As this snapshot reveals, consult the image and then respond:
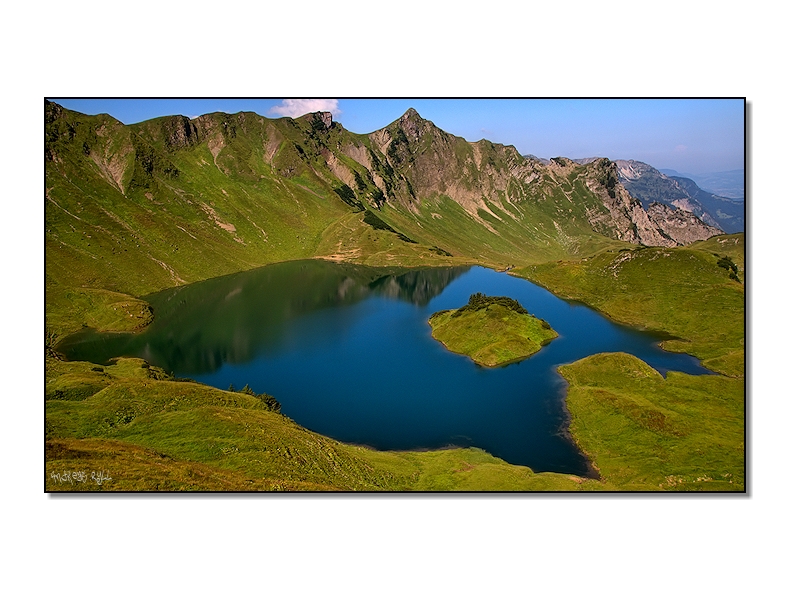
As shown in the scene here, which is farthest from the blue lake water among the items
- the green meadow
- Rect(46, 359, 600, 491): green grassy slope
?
Rect(46, 359, 600, 491): green grassy slope

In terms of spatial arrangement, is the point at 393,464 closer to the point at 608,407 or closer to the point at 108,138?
the point at 608,407

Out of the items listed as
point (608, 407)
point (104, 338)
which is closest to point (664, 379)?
point (608, 407)

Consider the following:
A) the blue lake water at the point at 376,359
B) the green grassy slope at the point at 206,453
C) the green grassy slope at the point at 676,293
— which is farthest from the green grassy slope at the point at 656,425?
the green grassy slope at the point at 676,293

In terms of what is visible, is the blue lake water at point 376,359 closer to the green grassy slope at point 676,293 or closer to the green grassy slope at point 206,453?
the green grassy slope at point 676,293

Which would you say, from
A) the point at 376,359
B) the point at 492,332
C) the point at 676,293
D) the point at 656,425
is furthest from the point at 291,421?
the point at 676,293

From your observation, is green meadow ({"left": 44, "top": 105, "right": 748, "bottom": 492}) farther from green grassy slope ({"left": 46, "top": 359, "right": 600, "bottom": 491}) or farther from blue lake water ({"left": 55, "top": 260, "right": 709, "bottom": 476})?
blue lake water ({"left": 55, "top": 260, "right": 709, "bottom": 476})
